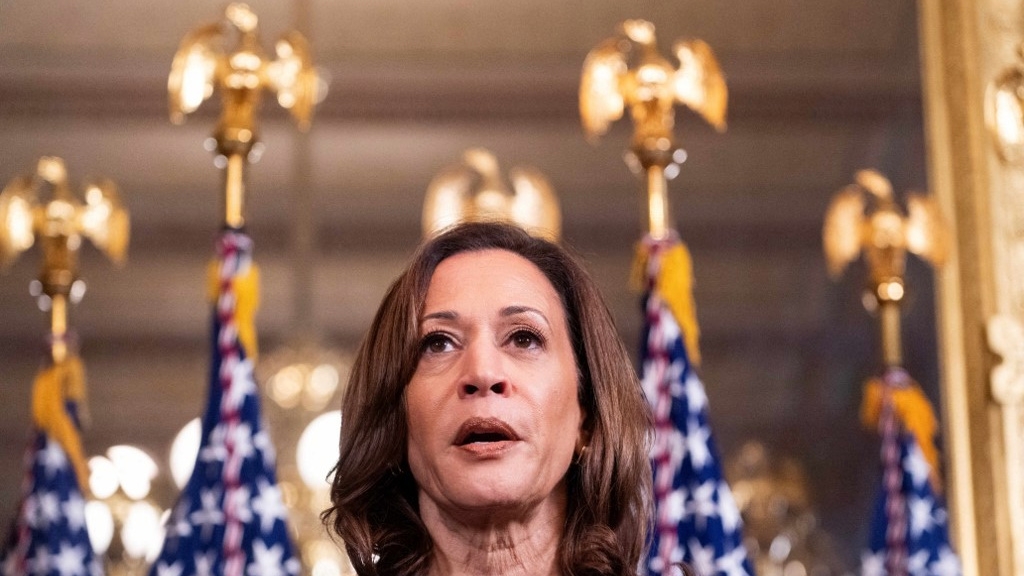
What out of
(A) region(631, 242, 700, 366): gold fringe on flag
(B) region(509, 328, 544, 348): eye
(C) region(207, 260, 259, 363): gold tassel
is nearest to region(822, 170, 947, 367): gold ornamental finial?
(A) region(631, 242, 700, 366): gold fringe on flag

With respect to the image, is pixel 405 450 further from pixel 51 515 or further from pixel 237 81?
pixel 51 515

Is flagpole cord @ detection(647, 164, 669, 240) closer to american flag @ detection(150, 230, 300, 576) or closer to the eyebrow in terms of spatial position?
american flag @ detection(150, 230, 300, 576)

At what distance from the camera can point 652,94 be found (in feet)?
16.6

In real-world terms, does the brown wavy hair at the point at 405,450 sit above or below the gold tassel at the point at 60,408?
below

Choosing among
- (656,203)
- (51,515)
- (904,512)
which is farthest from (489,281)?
(51,515)

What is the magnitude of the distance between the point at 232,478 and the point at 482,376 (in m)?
2.84

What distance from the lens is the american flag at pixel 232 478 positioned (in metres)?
4.60

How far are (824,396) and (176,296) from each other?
2771 millimetres

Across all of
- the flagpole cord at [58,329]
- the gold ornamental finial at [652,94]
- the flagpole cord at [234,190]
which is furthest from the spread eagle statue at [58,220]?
the gold ornamental finial at [652,94]

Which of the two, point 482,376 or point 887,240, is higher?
point 887,240

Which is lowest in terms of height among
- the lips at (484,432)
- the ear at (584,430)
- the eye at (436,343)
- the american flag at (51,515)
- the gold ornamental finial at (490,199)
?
the lips at (484,432)

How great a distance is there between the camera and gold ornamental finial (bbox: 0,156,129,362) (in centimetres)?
530

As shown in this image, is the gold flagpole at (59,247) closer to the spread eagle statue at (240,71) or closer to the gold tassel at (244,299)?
the spread eagle statue at (240,71)

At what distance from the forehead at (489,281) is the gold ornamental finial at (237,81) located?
2.81 metres
